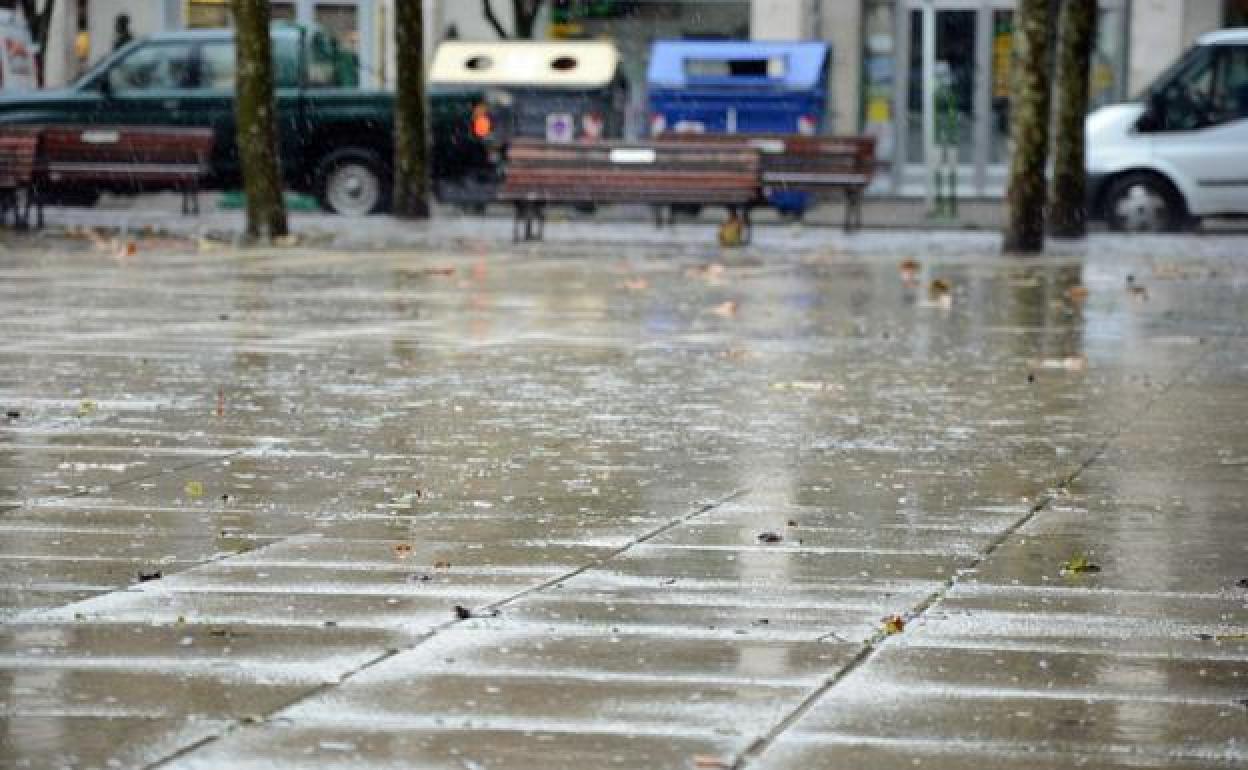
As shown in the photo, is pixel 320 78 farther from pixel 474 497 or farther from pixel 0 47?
pixel 474 497

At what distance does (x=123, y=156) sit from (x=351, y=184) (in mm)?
3721

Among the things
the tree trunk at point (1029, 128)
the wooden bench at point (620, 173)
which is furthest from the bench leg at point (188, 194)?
the tree trunk at point (1029, 128)

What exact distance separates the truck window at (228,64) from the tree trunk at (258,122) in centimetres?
617

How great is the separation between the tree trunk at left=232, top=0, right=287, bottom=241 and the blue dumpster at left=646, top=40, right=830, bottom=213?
8314mm

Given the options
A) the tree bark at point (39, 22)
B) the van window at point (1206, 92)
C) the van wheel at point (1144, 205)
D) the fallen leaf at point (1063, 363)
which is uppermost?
the tree bark at point (39, 22)

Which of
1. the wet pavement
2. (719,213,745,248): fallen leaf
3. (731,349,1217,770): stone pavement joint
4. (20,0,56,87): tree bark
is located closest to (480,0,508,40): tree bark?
(20,0,56,87): tree bark

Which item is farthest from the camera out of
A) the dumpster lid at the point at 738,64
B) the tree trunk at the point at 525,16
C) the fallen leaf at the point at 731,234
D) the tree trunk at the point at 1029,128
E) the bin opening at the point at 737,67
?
the tree trunk at the point at 525,16

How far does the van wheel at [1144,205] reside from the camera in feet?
98.1

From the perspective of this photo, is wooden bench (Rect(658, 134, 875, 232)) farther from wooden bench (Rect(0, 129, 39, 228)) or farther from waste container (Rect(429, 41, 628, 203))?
wooden bench (Rect(0, 129, 39, 228))

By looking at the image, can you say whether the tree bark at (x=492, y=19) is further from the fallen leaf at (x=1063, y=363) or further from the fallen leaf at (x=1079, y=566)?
the fallen leaf at (x=1079, y=566)

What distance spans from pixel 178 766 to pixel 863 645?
5.94ft

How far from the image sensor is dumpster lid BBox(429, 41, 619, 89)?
3403 centimetres

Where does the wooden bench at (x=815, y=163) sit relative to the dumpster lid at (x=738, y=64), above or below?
below

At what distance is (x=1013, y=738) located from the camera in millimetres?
5270
